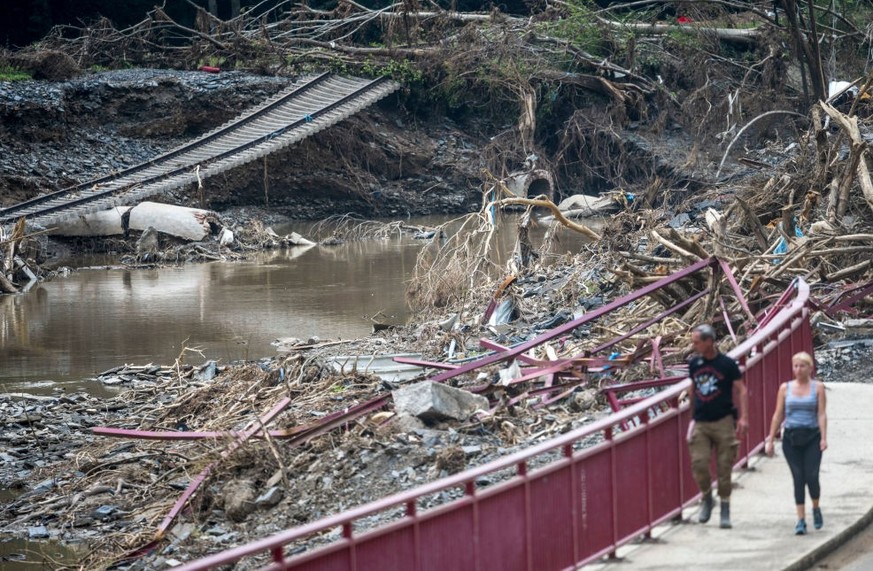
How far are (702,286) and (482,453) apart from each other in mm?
4482

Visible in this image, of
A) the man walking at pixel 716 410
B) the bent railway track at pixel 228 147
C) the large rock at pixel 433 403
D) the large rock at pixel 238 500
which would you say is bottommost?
the large rock at pixel 238 500

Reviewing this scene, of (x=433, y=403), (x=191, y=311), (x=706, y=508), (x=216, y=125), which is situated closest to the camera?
(x=706, y=508)

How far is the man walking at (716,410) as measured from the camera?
25.1 ft

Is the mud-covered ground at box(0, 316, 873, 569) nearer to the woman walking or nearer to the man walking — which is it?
the man walking

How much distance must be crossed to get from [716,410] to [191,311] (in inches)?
623

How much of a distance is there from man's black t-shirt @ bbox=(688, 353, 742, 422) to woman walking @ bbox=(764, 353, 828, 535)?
1.24 ft

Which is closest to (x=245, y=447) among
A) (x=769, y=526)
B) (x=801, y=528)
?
(x=769, y=526)

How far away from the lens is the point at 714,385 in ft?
25.2

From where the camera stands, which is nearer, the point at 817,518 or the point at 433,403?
the point at 817,518

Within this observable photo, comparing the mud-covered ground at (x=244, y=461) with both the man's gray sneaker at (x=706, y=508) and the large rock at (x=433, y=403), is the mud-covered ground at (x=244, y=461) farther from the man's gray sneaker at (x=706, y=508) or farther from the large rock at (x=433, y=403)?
the man's gray sneaker at (x=706, y=508)

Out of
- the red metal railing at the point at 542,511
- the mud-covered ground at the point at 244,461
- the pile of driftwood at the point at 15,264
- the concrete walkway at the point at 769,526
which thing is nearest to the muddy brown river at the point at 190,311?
the pile of driftwood at the point at 15,264

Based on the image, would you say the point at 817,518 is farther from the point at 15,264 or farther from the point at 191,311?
the point at 15,264

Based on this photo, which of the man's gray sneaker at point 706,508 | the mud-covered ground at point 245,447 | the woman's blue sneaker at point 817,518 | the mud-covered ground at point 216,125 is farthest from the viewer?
the mud-covered ground at point 216,125

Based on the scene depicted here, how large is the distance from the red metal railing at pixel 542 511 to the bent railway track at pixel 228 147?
23.6 metres
